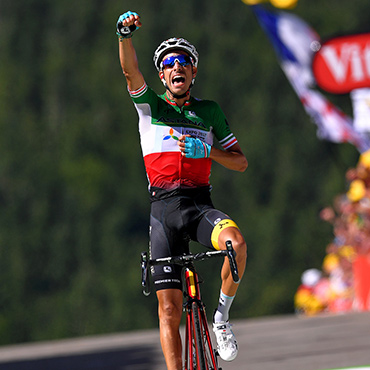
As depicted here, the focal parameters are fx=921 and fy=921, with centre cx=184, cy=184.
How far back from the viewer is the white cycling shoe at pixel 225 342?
5504mm

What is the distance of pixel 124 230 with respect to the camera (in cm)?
8050

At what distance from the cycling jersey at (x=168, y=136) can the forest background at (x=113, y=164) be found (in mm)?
59026

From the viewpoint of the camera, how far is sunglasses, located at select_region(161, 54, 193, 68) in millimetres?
5648

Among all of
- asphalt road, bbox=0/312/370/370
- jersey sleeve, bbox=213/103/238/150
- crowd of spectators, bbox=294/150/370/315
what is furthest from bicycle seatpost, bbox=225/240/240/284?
crowd of spectators, bbox=294/150/370/315

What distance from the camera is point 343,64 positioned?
2238 centimetres

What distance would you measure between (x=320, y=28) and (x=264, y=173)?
14.9 metres

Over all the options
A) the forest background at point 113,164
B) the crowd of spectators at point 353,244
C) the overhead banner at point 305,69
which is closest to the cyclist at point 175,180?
the crowd of spectators at point 353,244

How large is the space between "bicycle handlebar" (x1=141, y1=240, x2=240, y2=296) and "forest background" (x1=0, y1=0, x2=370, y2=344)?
59.2 metres

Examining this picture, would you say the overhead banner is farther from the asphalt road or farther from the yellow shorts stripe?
the yellow shorts stripe

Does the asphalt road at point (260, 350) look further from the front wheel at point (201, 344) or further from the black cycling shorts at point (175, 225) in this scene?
the black cycling shorts at point (175, 225)

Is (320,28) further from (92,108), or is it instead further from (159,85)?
(92,108)

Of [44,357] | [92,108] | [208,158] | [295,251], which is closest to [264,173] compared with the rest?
[295,251]

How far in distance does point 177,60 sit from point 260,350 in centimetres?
456

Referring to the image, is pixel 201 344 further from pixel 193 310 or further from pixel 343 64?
pixel 343 64
